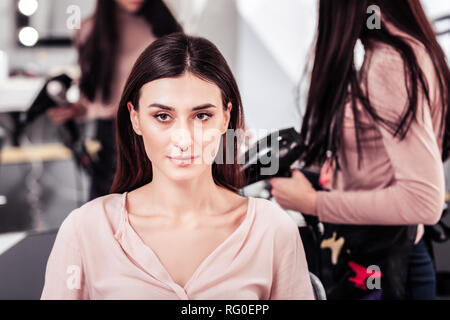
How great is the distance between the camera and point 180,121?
67 centimetres

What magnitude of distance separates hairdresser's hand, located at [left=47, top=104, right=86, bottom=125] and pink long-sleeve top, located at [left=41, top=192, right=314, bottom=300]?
444mm

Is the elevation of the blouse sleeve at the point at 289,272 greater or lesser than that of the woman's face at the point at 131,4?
lesser

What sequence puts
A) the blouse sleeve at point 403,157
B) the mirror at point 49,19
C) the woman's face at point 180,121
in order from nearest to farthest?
the woman's face at point 180,121
the blouse sleeve at point 403,157
the mirror at point 49,19

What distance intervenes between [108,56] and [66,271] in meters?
0.53

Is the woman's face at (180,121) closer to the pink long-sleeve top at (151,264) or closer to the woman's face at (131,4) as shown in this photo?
the pink long-sleeve top at (151,264)

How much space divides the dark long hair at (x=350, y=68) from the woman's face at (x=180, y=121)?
0.27 metres

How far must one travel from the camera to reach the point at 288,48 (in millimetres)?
1003

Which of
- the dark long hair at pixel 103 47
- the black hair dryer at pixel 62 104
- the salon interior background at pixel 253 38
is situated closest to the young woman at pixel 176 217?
the salon interior background at pixel 253 38

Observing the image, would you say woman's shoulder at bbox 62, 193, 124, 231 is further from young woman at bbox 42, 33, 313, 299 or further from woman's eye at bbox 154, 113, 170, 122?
woman's eye at bbox 154, 113, 170, 122

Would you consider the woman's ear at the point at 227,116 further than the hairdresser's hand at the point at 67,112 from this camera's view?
No

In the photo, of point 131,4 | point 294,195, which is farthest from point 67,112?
point 294,195

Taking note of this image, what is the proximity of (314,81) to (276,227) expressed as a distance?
0.35 m

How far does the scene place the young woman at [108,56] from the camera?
91 cm
